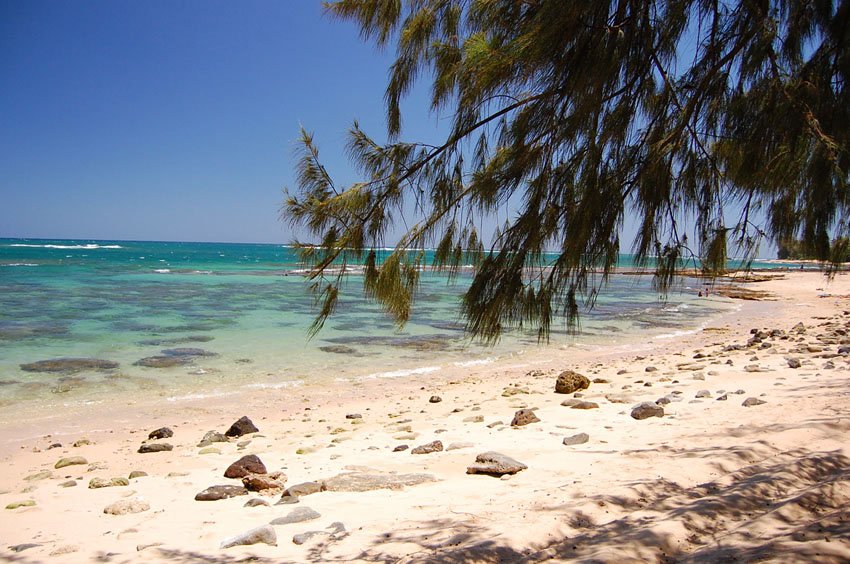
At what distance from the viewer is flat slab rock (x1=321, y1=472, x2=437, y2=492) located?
13.4ft

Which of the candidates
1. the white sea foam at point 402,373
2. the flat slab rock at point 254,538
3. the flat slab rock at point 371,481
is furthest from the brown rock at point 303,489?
the white sea foam at point 402,373

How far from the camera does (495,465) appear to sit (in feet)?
13.9

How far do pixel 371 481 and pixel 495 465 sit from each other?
92 cm

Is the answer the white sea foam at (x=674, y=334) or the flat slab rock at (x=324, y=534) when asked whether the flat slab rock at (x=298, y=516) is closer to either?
the flat slab rock at (x=324, y=534)

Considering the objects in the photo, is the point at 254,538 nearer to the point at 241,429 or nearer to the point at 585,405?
the point at 241,429

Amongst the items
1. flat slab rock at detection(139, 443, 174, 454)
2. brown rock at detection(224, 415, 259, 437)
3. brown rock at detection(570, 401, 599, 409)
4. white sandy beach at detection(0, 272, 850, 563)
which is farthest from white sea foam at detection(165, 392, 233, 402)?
brown rock at detection(570, 401, 599, 409)

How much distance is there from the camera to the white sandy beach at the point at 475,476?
2867 mm

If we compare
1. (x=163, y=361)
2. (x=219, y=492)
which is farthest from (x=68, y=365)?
(x=219, y=492)

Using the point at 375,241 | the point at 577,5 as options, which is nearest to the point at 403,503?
the point at 375,241

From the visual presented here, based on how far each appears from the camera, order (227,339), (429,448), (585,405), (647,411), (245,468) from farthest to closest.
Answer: (227,339)
(585,405)
(647,411)
(429,448)
(245,468)

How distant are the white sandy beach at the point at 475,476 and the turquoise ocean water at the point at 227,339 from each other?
1.21 meters

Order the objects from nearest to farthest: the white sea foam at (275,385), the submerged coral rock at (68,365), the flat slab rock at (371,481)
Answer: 1. the flat slab rock at (371,481)
2. the white sea foam at (275,385)
3. the submerged coral rock at (68,365)

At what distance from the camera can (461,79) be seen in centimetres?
309

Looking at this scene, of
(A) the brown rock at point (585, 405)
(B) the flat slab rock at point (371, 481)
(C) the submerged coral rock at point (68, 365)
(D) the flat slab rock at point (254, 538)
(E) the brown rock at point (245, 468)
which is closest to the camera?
(D) the flat slab rock at point (254, 538)
